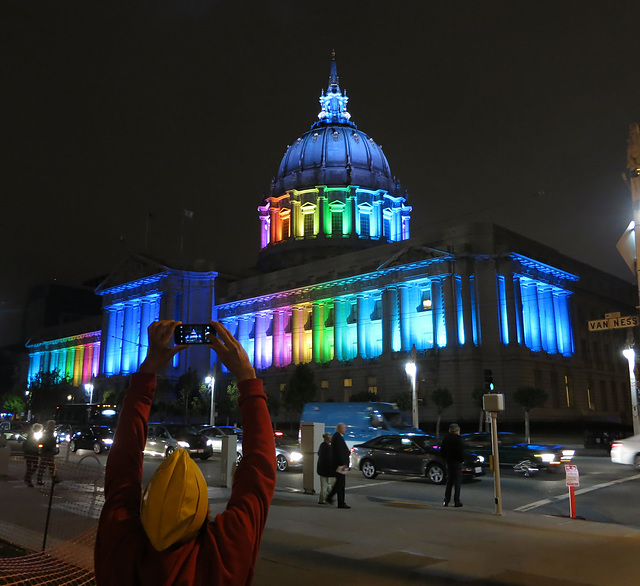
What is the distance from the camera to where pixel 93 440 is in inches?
1399

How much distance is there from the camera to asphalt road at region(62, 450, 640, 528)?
635 inches

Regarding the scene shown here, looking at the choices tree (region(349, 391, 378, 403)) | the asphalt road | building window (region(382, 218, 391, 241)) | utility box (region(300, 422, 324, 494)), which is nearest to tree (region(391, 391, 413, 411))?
tree (region(349, 391, 378, 403))

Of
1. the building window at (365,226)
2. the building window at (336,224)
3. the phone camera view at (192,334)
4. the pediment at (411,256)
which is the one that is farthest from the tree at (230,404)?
the phone camera view at (192,334)

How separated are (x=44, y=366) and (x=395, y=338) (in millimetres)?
79151

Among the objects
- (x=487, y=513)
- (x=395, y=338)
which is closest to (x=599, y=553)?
(x=487, y=513)

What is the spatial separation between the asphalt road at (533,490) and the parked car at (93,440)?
10172mm

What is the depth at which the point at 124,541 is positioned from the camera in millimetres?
2785

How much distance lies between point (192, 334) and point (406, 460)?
67.1ft

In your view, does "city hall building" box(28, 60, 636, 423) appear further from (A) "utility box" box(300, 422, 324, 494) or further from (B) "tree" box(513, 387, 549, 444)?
(A) "utility box" box(300, 422, 324, 494)

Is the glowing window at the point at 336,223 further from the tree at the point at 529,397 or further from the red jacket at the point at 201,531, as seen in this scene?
the red jacket at the point at 201,531

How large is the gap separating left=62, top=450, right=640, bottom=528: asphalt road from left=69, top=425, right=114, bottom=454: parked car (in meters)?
10.2

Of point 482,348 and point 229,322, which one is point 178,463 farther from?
point 229,322

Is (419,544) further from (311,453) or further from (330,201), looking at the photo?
(330,201)

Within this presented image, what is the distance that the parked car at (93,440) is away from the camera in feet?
115
